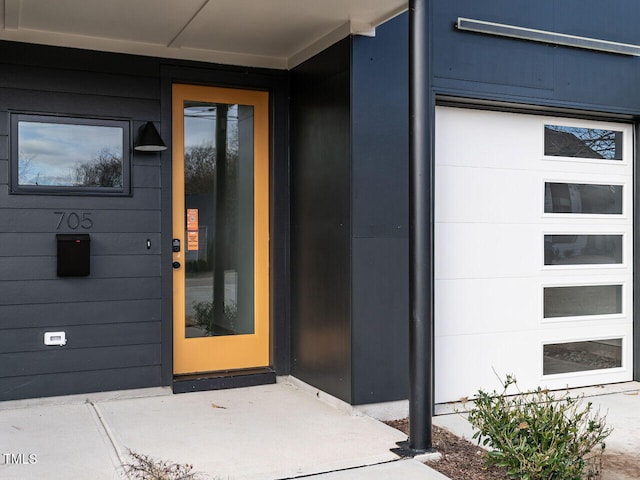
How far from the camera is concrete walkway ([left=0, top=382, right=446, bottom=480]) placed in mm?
3197

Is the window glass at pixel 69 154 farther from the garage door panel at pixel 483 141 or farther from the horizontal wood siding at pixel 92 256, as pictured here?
the garage door panel at pixel 483 141

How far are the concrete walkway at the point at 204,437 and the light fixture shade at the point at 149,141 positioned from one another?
1650 mm

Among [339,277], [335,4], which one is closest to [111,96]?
[335,4]

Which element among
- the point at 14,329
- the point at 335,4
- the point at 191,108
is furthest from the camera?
the point at 191,108

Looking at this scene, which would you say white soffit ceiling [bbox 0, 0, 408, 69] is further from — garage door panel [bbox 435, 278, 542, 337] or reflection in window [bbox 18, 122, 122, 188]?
garage door panel [bbox 435, 278, 542, 337]

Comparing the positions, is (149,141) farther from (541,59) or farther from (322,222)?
(541,59)

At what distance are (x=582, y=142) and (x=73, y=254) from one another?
378 centimetres

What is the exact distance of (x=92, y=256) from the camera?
14.6 ft

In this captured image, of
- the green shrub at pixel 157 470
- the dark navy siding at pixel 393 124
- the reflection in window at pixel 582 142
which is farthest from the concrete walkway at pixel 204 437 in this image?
the reflection in window at pixel 582 142

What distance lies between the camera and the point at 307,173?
15.4 ft

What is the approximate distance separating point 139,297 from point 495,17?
122 inches

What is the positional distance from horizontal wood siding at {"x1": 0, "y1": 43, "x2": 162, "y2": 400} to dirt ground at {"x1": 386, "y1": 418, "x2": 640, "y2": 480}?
6.82 ft

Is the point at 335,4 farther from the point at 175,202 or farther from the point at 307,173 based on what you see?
the point at 175,202

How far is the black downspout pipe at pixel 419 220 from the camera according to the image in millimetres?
3438
